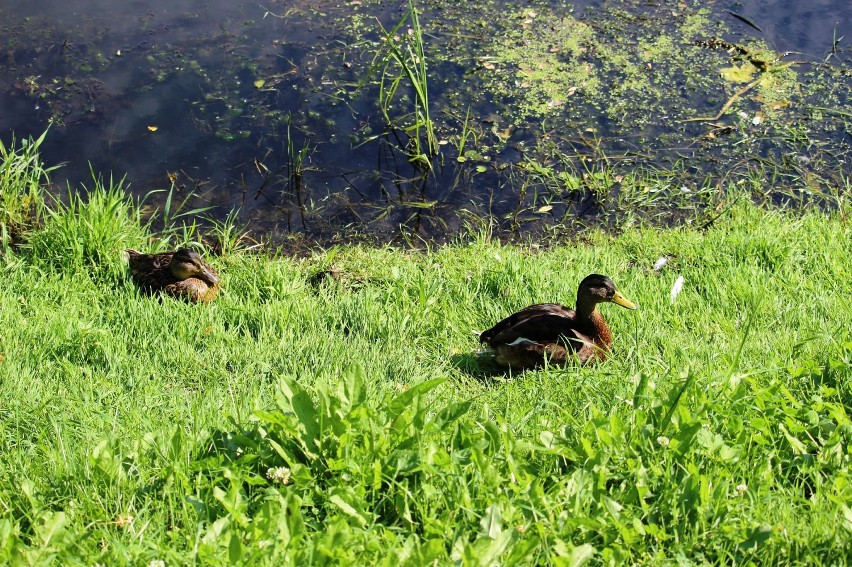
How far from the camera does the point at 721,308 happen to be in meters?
4.78

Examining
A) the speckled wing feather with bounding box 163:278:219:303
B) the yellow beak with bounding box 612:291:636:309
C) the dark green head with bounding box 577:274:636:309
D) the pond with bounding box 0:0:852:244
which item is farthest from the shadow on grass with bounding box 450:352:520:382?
the pond with bounding box 0:0:852:244

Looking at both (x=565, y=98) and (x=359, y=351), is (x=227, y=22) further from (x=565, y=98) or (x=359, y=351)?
(x=359, y=351)

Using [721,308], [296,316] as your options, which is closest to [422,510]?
[296,316]

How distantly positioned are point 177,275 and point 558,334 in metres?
2.30

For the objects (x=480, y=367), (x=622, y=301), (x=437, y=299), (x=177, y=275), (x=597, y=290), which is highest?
(x=597, y=290)

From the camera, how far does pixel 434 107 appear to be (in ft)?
24.4

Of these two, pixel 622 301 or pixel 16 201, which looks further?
pixel 16 201

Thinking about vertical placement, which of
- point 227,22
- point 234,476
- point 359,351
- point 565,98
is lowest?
point 359,351

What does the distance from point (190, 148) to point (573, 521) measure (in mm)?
5228

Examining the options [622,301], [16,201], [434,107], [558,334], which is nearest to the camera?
[558,334]

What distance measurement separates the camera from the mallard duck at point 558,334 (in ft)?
13.9

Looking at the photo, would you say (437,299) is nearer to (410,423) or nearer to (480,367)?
(480,367)

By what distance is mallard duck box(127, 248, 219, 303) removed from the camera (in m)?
4.95

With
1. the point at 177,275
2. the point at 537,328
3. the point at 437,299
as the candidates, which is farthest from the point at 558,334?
the point at 177,275
